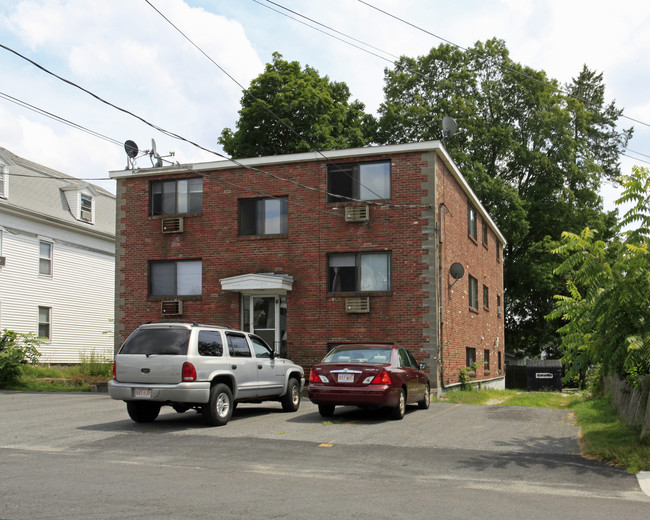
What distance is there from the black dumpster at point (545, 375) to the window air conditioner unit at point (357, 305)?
1329cm

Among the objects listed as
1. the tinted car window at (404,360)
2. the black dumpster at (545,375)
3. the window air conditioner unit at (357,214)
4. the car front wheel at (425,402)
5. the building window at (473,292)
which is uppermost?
the window air conditioner unit at (357,214)

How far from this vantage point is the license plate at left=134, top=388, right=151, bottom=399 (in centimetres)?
1200

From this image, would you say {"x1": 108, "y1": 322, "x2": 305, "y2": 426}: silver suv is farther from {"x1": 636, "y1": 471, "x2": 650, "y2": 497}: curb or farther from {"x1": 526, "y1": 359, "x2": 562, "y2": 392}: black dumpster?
{"x1": 526, "y1": 359, "x2": 562, "y2": 392}: black dumpster

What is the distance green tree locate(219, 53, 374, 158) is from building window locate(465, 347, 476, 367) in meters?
13.7

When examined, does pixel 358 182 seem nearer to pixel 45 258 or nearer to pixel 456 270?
pixel 456 270

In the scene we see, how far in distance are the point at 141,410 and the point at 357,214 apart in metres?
10.4

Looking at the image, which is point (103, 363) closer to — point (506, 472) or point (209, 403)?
point (209, 403)

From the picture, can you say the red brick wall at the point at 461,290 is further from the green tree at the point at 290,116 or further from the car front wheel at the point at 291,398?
the green tree at the point at 290,116

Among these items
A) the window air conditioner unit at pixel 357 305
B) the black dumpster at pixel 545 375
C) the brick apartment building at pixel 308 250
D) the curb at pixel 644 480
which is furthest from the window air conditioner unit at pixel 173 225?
the curb at pixel 644 480

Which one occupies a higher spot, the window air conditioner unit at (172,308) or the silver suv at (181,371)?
the window air conditioner unit at (172,308)

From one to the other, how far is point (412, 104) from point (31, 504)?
35.1 m

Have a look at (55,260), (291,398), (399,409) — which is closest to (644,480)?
(399,409)

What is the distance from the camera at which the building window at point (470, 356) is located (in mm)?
25158

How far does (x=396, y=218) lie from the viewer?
2112 centimetres
